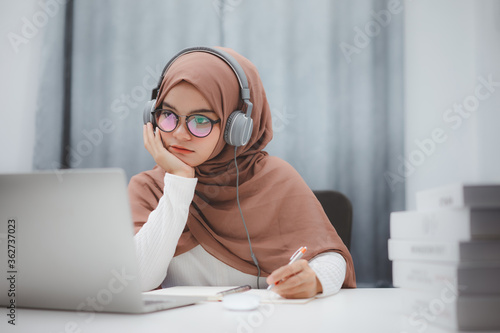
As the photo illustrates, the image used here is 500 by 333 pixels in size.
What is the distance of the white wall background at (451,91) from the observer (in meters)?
1.77

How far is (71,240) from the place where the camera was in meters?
0.62

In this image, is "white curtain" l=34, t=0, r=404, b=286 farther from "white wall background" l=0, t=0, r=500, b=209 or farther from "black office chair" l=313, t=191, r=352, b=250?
"black office chair" l=313, t=191, r=352, b=250

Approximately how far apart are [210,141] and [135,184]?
330 mm

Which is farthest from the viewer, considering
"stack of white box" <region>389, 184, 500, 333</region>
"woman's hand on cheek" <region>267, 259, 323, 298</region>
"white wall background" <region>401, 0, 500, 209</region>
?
"white wall background" <region>401, 0, 500, 209</region>

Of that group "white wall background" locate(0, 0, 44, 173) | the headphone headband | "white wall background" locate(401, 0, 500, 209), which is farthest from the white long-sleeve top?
"white wall background" locate(0, 0, 44, 173)

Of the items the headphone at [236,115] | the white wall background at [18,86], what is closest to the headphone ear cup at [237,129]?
the headphone at [236,115]

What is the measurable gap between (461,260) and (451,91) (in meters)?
1.70

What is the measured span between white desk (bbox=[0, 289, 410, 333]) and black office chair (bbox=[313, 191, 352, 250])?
77 centimetres

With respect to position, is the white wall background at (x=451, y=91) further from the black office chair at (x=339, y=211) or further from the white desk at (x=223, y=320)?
the white desk at (x=223, y=320)

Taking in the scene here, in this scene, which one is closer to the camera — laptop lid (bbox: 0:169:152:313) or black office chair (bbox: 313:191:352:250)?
laptop lid (bbox: 0:169:152:313)

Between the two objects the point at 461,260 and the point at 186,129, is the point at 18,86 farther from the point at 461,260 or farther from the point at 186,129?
the point at 461,260

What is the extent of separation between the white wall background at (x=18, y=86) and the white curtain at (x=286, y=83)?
7 centimetres

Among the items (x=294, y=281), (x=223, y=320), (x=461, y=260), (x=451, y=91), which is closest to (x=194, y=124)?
(x=294, y=281)

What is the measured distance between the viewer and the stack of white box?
1.71 feet
